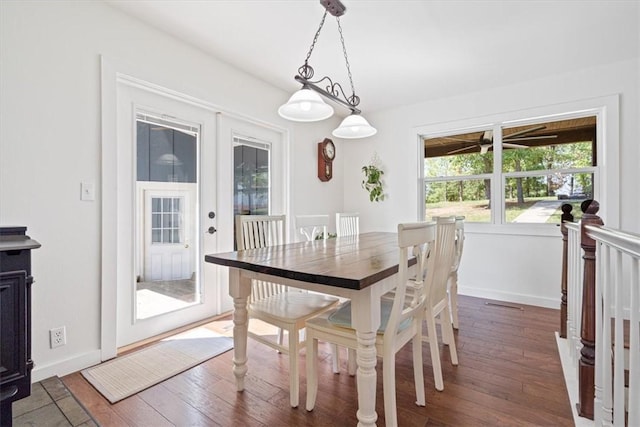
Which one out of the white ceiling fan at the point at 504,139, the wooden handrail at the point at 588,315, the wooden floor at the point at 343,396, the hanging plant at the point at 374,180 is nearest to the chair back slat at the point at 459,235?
the wooden floor at the point at 343,396

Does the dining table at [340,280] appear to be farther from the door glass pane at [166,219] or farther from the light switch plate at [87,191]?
the door glass pane at [166,219]

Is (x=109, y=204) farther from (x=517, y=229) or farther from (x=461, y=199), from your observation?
(x=517, y=229)

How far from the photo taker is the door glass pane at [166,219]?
2508mm

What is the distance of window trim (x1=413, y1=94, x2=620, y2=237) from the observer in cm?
294

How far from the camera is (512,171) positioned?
354cm

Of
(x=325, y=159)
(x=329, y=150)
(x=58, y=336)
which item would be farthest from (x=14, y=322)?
(x=329, y=150)

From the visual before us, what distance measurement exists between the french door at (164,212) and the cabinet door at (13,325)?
1.12 meters

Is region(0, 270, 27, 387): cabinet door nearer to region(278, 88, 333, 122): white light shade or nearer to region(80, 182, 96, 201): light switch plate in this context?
region(80, 182, 96, 201): light switch plate

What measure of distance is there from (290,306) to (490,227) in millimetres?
2790

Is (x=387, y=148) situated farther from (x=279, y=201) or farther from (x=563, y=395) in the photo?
(x=563, y=395)

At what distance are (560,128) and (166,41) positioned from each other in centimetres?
386

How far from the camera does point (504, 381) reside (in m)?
1.86

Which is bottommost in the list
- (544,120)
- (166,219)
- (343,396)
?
(343,396)

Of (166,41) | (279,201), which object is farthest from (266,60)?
(279,201)
